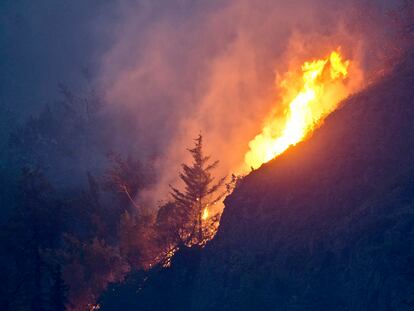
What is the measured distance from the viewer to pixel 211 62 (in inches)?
3253

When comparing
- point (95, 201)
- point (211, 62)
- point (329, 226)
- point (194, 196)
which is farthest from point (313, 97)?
point (211, 62)

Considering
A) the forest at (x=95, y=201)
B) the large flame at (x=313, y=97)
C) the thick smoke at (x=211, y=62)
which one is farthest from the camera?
the thick smoke at (x=211, y=62)

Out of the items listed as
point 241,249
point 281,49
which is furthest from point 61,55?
point 241,249

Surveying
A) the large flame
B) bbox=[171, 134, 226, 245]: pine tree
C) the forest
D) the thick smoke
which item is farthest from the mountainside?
the thick smoke

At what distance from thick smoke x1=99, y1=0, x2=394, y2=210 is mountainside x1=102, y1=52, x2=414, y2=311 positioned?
22720 mm

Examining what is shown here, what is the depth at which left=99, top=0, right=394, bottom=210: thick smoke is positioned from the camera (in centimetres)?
5656

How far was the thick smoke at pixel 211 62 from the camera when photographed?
56.6 meters

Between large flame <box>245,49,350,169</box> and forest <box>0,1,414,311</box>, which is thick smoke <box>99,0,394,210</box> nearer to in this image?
forest <box>0,1,414,311</box>

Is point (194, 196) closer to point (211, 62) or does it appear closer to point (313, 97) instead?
point (313, 97)

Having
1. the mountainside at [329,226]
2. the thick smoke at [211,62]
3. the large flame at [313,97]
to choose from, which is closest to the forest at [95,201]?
the mountainside at [329,226]

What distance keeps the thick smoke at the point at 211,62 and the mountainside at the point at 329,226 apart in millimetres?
22720

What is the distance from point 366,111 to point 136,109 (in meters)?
62.3

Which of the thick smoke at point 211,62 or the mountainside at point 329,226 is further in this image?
the thick smoke at point 211,62

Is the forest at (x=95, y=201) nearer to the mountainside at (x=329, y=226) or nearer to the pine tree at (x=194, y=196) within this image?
the pine tree at (x=194, y=196)
